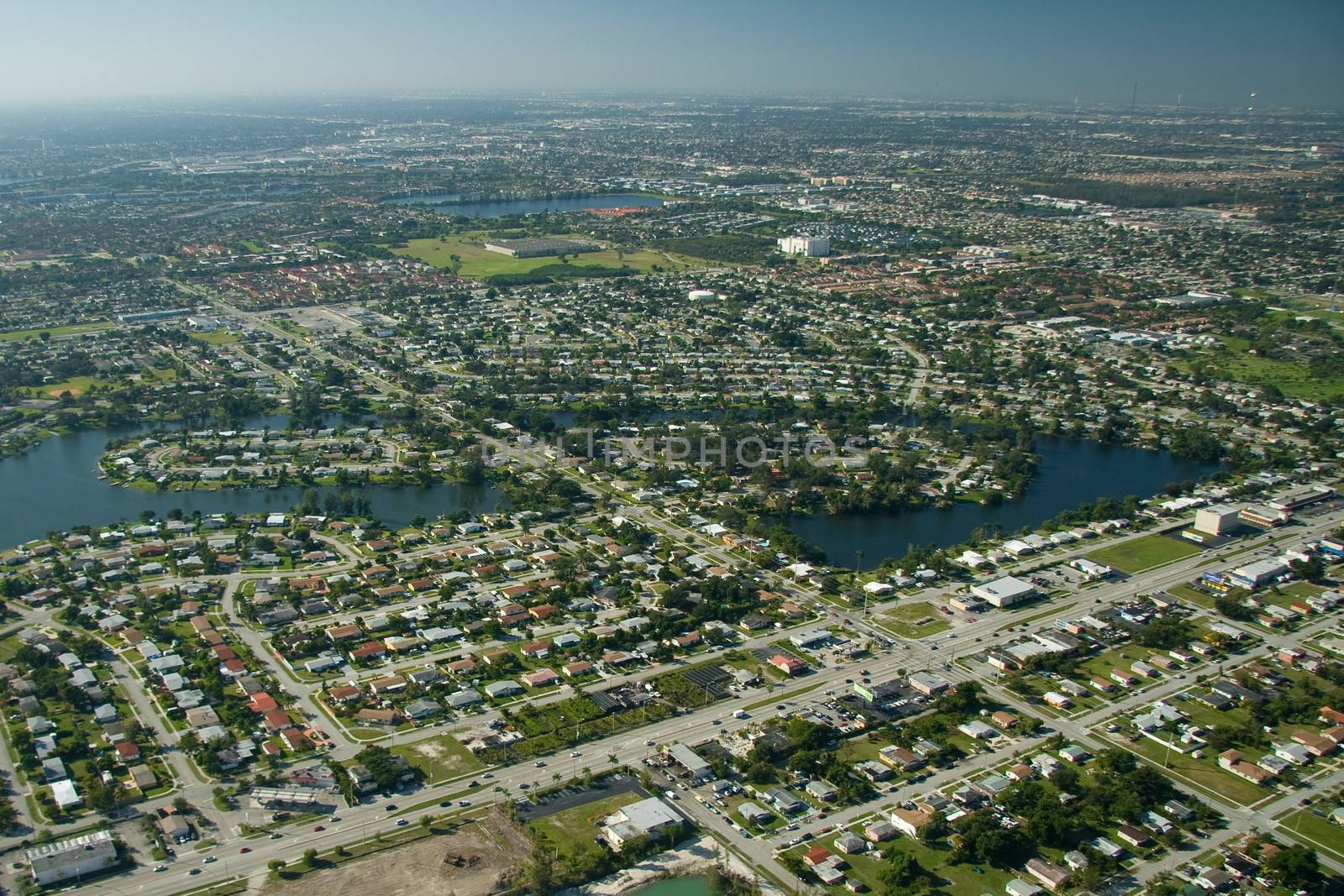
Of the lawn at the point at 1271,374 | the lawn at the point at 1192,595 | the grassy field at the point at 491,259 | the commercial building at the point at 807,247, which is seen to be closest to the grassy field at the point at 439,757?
the lawn at the point at 1192,595

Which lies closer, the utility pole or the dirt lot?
the dirt lot

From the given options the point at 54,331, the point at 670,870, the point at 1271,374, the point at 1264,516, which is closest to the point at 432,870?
the point at 670,870

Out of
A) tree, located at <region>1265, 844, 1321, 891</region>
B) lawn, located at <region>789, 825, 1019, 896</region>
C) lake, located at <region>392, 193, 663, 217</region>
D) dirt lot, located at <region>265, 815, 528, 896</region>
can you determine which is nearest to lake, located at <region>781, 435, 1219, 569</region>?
lawn, located at <region>789, 825, 1019, 896</region>

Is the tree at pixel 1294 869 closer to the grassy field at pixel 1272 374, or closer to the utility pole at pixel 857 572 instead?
the utility pole at pixel 857 572

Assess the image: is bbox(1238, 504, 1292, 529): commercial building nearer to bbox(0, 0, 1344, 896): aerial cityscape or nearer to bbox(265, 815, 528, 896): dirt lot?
bbox(0, 0, 1344, 896): aerial cityscape

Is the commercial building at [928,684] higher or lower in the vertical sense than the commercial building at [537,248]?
lower

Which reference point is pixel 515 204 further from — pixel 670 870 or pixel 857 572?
pixel 670 870

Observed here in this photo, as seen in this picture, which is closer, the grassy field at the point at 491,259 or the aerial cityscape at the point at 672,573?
the aerial cityscape at the point at 672,573
